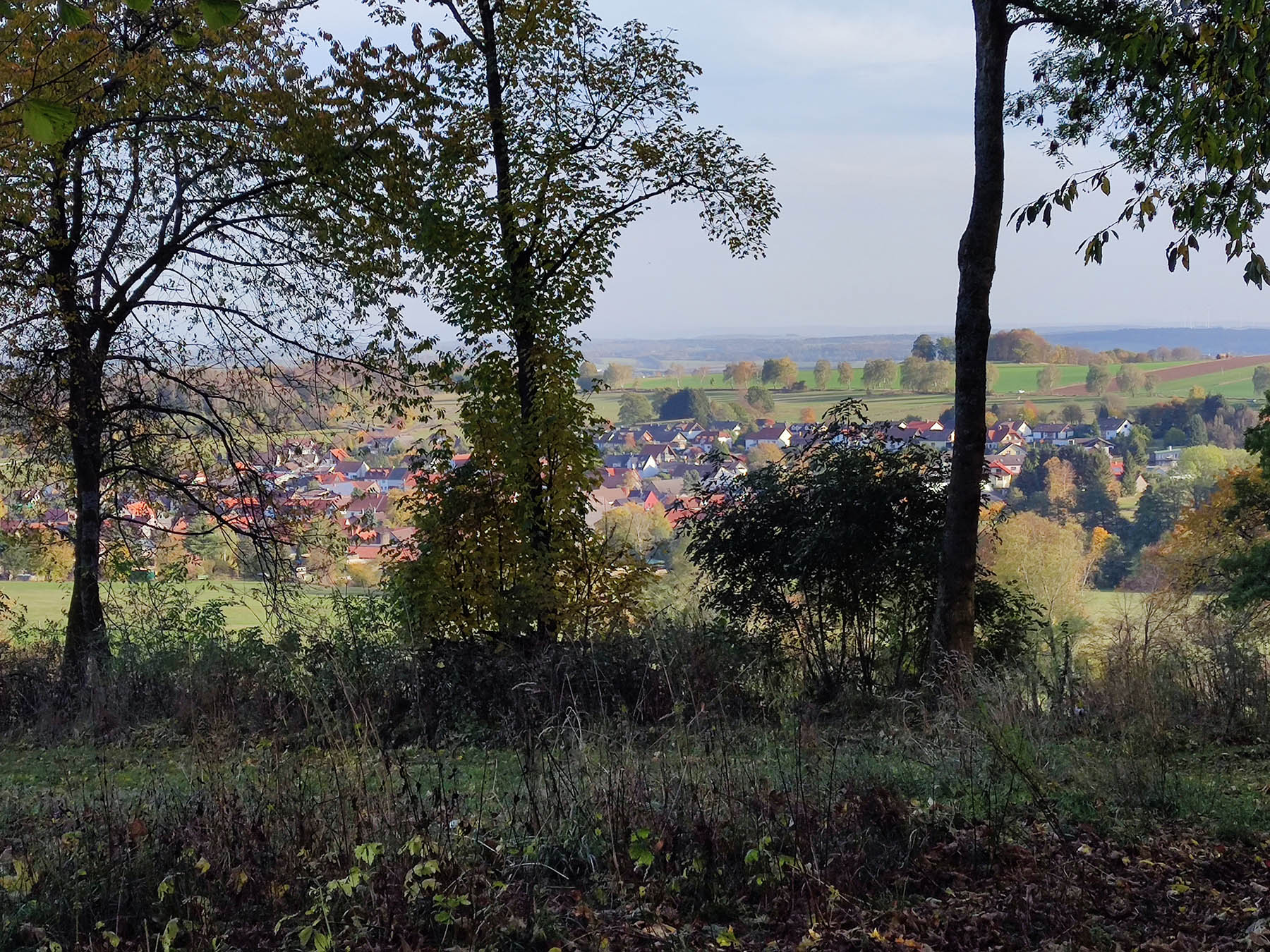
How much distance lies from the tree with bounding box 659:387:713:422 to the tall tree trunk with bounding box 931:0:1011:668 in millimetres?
29035

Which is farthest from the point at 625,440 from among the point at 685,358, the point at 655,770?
the point at 655,770

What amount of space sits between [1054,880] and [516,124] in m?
11.3

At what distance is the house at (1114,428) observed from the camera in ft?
153

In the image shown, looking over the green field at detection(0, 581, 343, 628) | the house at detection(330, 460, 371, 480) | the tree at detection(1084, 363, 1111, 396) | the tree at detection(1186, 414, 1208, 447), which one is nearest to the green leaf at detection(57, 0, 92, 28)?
the green field at detection(0, 581, 343, 628)

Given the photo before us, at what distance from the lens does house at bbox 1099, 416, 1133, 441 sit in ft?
153

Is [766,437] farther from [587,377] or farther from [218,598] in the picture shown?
[218,598]

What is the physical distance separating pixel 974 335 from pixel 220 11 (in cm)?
895

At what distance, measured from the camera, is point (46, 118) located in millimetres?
2453

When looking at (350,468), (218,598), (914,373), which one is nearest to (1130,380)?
(914,373)

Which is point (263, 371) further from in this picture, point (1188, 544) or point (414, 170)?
point (1188, 544)

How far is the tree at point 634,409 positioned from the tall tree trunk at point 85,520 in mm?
25586

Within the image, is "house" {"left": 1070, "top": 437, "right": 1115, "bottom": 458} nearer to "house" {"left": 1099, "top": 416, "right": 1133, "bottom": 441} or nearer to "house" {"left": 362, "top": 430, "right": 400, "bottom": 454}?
"house" {"left": 1099, "top": 416, "right": 1133, "bottom": 441}

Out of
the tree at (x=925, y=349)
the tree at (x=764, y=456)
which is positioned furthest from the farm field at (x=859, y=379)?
the tree at (x=764, y=456)

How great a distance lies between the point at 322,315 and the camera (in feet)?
46.4
